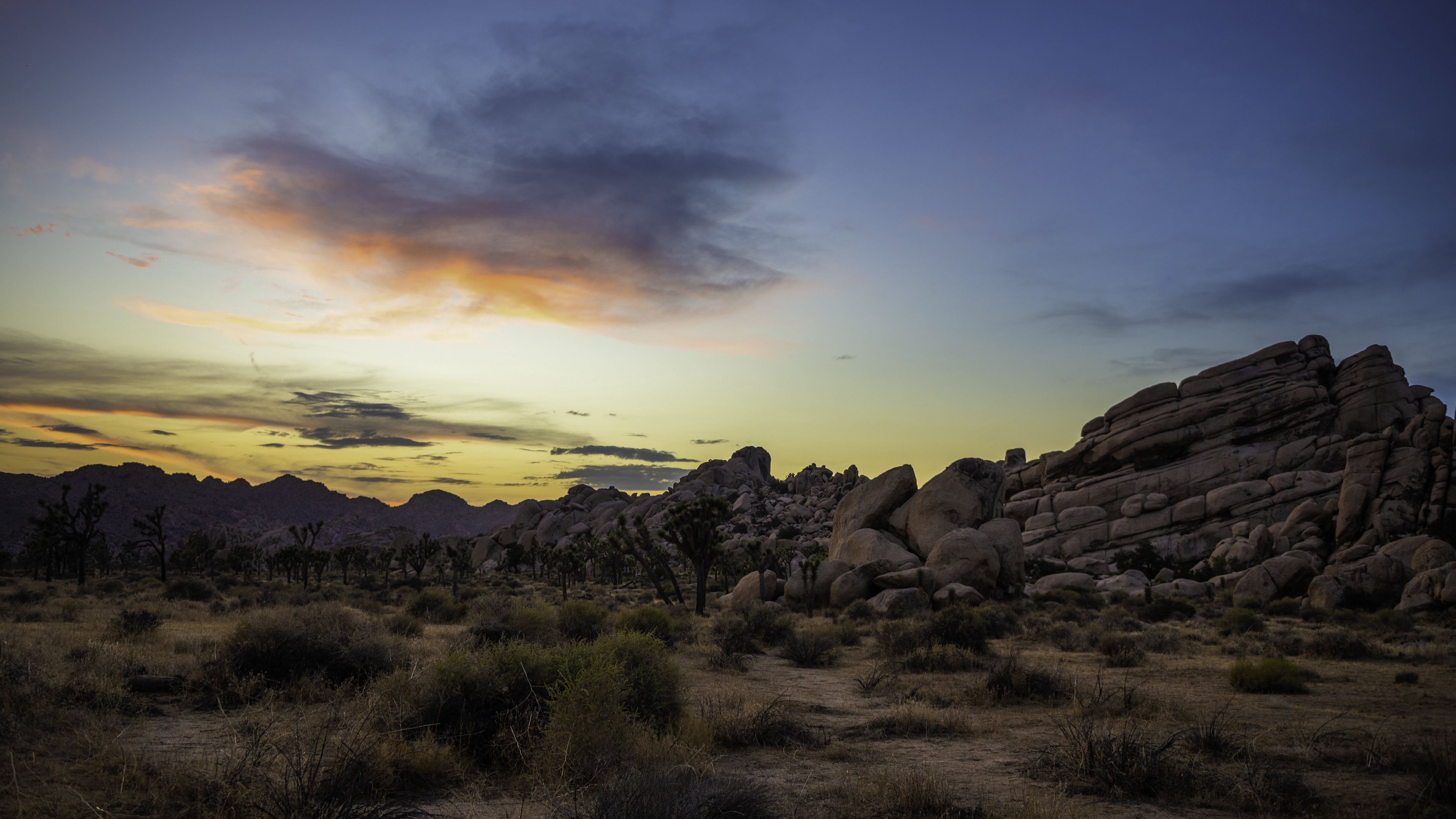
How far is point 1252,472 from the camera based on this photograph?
200ft

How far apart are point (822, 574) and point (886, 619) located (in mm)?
9354

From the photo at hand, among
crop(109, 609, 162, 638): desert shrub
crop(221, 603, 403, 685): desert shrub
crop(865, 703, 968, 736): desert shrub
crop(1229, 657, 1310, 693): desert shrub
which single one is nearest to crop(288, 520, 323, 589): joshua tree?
crop(109, 609, 162, 638): desert shrub

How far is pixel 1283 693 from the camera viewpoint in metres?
13.6

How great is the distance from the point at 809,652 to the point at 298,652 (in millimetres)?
11542

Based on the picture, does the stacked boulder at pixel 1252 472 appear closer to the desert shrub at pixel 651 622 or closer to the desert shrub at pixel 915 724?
the desert shrub at pixel 651 622

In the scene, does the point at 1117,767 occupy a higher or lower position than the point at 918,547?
higher

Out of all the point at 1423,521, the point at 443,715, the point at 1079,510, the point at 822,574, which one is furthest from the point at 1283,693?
the point at 1079,510

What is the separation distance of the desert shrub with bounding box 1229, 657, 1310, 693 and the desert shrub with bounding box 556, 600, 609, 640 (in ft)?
45.3

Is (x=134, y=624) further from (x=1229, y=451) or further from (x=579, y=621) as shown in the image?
(x=1229, y=451)

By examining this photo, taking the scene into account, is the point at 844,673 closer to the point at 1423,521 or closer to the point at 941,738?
the point at 941,738

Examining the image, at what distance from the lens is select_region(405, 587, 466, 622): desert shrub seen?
86.2 ft

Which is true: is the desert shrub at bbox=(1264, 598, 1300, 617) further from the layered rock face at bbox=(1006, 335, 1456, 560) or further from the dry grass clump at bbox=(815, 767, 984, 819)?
the dry grass clump at bbox=(815, 767, 984, 819)

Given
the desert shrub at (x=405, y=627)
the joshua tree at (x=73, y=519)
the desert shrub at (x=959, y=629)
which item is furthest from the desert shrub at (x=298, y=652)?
the joshua tree at (x=73, y=519)

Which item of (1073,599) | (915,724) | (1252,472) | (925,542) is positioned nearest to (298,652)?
(915,724)
